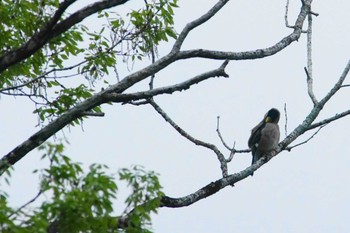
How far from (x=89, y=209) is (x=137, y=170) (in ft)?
2.54

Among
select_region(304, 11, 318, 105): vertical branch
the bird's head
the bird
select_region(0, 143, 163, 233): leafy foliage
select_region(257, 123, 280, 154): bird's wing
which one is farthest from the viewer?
the bird's head

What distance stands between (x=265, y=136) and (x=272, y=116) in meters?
1.42

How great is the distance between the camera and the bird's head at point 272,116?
1684 centimetres

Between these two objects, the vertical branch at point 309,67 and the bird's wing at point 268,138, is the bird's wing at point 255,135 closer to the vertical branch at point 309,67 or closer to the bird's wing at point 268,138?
the bird's wing at point 268,138

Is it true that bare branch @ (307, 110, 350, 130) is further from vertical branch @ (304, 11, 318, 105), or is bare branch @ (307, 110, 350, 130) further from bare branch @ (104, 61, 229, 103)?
bare branch @ (104, 61, 229, 103)

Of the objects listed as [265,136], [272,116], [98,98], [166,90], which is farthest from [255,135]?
[98,98]

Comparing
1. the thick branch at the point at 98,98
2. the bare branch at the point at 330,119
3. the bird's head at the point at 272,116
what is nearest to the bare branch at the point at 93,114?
the thick branch at the point at 98,98

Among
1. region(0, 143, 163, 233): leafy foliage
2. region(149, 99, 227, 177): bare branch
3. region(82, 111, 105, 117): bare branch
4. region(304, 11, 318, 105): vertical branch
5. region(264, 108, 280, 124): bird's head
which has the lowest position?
region(0, 143, 163, 233): leafy foliage

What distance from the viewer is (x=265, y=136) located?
1560cm

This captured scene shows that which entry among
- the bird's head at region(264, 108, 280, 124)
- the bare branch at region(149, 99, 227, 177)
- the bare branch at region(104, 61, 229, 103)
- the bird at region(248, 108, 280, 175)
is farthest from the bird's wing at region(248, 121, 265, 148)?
the bare branch at region(104, 61, 229, 103)

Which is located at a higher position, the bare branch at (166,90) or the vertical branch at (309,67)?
the vertical branch at (309,67)

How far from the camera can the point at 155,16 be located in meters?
11.5

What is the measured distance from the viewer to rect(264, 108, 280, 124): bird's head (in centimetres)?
1684

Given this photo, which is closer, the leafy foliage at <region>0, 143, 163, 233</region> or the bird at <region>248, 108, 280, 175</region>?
the leafy foliage at <region>0, 143, 163, 233</region>
